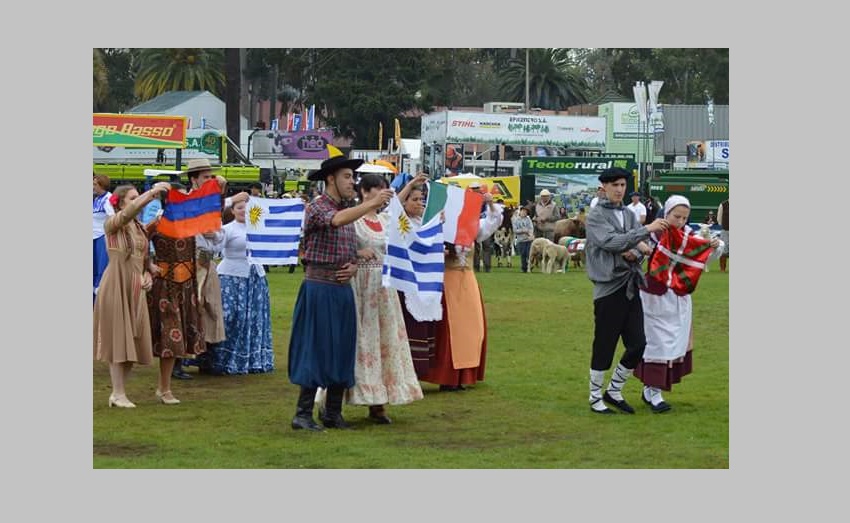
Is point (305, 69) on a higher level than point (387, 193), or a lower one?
higher

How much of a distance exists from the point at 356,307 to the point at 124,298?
85.8 inches

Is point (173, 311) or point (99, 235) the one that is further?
point (99, 235)

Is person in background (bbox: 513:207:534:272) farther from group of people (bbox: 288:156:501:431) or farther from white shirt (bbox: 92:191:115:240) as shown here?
group of people (bbox: 288:156:501:431)

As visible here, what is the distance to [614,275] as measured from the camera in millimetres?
10523

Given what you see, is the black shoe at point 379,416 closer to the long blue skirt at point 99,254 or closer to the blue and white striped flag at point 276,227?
the blue and white striped flag at point 276,227

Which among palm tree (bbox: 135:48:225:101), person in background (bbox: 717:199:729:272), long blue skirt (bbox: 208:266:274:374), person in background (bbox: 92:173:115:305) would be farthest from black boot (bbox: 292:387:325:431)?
palm tree (bbox: 135:48:225:101)

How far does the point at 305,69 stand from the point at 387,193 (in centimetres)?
7132

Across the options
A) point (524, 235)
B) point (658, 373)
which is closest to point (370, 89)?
point (524, 235)

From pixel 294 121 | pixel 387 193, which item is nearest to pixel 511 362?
pixel 387 193

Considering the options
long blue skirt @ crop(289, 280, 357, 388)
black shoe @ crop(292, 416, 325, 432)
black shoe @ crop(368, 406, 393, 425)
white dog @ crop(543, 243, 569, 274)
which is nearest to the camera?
long blue skirt @ crop(289, 280, 357, 388)

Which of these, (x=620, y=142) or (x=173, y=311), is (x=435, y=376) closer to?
(x=173, y=311)

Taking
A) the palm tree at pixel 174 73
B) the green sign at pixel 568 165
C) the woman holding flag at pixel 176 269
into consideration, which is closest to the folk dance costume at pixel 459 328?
the woman holding flag at pixel 176 269

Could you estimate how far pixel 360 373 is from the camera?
995cm

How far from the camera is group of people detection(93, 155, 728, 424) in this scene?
966cm
